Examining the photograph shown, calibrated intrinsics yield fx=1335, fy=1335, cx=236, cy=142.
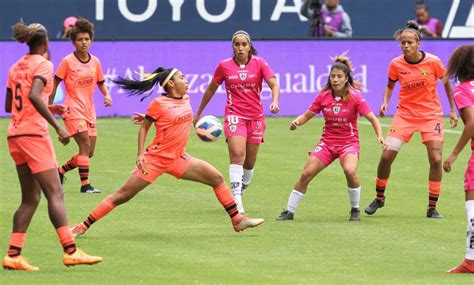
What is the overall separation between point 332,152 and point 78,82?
4326mm

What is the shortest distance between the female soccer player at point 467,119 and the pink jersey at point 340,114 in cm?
338

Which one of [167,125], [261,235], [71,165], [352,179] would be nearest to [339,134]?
[352,179]

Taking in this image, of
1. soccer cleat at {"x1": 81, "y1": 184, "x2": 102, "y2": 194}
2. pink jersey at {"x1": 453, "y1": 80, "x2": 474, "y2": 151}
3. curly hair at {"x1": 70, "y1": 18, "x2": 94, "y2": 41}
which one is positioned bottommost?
soccer cleat at {"x1": 81, "y1": 184, "x2": 102, "y2": 194}

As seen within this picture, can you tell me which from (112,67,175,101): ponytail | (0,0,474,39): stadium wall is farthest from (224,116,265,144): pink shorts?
(0,0,474,39): stadium wall

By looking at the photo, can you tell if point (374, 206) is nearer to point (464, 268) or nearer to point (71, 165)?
point (464, 268)

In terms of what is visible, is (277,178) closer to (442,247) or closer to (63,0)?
(442,247)

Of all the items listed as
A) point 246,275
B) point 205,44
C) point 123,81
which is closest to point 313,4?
point 205,44

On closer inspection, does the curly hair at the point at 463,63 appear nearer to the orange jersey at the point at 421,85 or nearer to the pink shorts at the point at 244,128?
the orange jersey at the point at 421,85

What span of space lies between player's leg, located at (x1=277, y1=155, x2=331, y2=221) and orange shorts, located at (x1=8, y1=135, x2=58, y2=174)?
4.30 metres

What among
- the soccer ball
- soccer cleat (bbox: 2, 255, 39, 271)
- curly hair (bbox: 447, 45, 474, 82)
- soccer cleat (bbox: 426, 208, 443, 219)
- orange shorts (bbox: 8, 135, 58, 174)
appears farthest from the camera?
soccer cleat (bbox: 426, 208, 443, 219)

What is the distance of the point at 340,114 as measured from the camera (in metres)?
14.9

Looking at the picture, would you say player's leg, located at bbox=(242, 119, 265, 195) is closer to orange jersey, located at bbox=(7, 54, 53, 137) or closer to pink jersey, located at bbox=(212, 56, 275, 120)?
pink jersey, located at bbox=(212, 56, 275, 120)

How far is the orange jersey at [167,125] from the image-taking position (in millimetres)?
13172

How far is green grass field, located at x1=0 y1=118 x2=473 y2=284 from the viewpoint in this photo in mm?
11141
